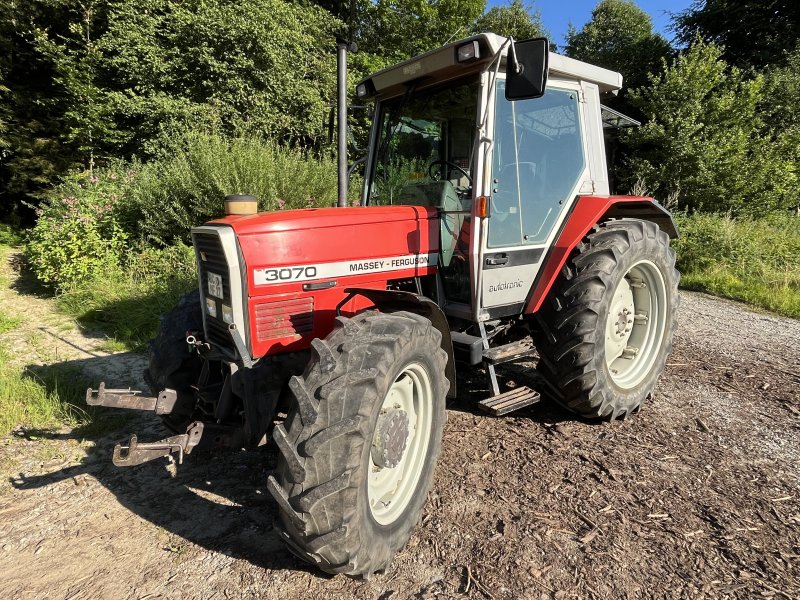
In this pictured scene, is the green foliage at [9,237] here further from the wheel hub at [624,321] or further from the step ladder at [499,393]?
the wheel hub at [624,321]

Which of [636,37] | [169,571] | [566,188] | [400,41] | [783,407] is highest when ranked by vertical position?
[636,37]

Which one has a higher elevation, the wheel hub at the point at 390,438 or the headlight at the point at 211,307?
the headlight at the point at 211,307

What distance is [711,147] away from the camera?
36.1 feet

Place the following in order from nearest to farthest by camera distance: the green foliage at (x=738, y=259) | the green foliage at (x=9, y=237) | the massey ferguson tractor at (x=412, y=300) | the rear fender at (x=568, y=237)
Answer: the massey ferguson tractor at (x=412, y=300), the rear fender at (x=568, y=237), the green foliage at (x=738, y=259), the green foliage at (x=9, y=237)

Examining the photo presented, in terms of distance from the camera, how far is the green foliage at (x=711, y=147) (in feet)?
36.1

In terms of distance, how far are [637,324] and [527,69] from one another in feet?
7.20

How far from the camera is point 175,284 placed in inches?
251

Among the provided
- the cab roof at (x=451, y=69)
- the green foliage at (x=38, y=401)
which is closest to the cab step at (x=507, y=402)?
the cab roof at (x=451, y=69)

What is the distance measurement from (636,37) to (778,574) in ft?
75.5

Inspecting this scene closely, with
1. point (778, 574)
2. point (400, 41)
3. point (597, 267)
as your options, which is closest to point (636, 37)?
point (400, 41)


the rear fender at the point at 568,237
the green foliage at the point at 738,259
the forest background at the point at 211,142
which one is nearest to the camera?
the rear fender at the point at 568,237

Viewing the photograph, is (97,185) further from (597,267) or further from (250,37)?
(597,267)

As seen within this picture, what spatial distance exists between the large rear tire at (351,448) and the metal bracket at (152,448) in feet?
2.00

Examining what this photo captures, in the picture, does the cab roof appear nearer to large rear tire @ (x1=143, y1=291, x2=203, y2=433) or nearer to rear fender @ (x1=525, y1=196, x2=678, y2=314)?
rear fender @ (x1=525, y1=196, x2=678, y2=314)
